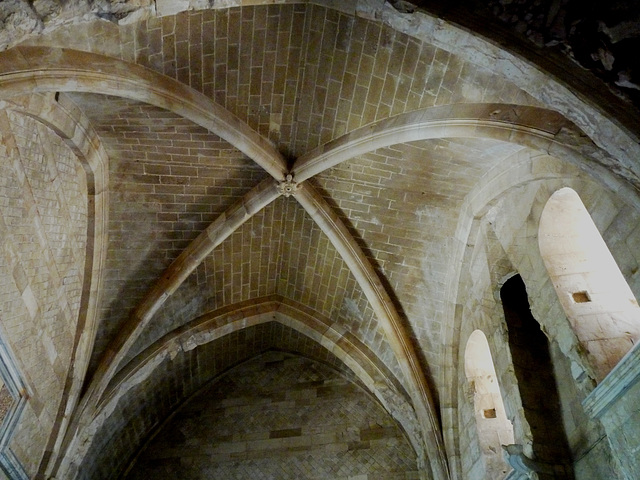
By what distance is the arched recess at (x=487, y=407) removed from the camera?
→ 21.7 ft

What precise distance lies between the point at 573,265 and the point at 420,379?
3.18 meters

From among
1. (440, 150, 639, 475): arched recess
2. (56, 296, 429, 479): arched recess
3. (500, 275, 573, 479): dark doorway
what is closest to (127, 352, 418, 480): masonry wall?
(56, 296, 429, 479): arched recess

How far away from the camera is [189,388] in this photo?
33.6ft

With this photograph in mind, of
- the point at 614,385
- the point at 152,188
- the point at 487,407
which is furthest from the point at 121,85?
the point at 487,407

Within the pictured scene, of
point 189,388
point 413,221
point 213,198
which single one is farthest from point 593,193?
point 189,388

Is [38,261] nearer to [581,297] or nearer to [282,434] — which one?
[282,434]

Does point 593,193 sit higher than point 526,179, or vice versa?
point 526,179

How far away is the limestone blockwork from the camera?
4.27m

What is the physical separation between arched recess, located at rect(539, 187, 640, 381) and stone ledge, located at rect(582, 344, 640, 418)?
287 millimetres

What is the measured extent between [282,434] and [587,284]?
226 inches

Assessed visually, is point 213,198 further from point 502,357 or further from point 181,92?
point 502,357

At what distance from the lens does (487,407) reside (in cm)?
704

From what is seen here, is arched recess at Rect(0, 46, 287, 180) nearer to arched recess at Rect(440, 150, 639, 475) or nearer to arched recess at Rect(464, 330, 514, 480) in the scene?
arched recess at Rect(440, 150, 639, 475)

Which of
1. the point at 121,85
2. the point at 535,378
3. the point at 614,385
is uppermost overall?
the point at 121,85
